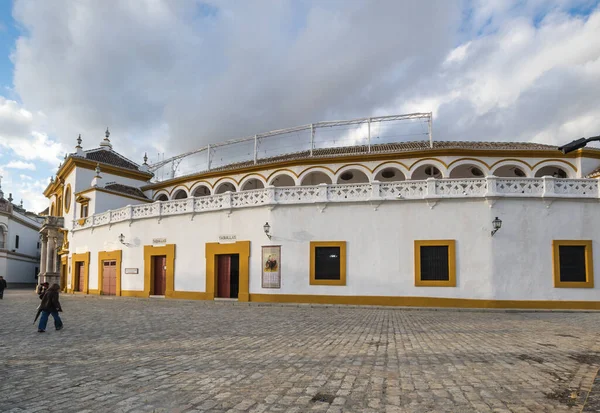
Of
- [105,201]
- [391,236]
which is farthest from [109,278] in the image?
[391,236]

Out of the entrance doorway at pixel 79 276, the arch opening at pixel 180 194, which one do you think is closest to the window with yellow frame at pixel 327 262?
the arch opening at pixel 180 194

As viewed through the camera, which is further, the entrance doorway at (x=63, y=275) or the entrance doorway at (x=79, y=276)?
the entrance doorway at (x=63, y=275)

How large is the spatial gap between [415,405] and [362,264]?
13175mm

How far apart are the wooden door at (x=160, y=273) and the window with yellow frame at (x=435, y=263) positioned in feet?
41.9

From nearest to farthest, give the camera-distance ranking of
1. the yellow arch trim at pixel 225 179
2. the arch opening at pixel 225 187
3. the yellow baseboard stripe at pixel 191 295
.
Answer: the yellow baseboard stripe at pixel 191 295 < the yellow arch trim at pixel 225 179 < the arch opening at pixel 225 187

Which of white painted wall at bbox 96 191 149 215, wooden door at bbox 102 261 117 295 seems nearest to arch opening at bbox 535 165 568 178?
wooden door at bbox 102 261 117 295

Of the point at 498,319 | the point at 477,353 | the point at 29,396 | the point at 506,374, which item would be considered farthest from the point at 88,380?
the point at 498,319

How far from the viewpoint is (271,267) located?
18547 millimetres

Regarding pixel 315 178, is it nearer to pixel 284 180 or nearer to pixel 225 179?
pixel 284 180

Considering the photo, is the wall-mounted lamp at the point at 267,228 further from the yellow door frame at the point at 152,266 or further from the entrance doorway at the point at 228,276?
the yellow door frame at the point at 152,266

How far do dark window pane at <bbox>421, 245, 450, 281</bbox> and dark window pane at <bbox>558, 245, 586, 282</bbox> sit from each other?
4322 millimetres

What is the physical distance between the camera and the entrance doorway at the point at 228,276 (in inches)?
776

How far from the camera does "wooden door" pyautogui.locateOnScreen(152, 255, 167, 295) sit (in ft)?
71.3

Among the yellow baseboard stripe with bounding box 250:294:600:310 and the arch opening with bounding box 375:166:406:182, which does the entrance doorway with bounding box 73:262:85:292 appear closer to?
the yellow baseboard stripe with bounding box 250:294:600:310
